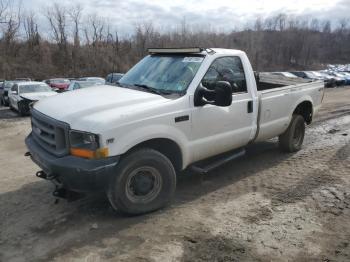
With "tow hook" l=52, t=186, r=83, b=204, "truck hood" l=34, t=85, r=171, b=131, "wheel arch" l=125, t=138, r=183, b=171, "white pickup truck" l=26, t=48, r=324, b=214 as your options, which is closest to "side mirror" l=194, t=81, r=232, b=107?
"white pickup truck" l=26, t=48, r=324, b=214

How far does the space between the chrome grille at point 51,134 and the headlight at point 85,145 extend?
0.08 metres

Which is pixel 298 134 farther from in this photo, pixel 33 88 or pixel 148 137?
pixel 33 88

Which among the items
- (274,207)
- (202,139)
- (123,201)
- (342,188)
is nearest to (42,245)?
(123,201)

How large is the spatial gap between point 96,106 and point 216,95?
1438 millimetres

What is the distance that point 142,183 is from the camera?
4.44 meters

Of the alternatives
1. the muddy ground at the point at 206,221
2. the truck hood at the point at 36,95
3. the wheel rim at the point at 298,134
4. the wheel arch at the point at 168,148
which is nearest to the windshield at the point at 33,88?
the truck hood at the point at 36,95

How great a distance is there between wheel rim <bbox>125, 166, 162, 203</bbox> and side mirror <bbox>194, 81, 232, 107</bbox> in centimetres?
105

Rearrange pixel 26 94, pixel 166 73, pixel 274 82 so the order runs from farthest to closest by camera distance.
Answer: pixel 26 94 → pixel 274 82 → pixel 166 73

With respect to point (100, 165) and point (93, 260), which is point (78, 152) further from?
point (93, 260)

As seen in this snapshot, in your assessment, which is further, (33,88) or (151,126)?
(33,88)

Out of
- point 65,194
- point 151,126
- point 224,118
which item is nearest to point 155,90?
point 151,126

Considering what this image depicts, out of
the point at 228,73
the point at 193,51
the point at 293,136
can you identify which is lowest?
the point at 293,136

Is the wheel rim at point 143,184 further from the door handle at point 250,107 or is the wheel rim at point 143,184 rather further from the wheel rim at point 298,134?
the wheel rim at point 298,134

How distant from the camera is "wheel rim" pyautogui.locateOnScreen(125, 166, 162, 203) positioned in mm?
4359
